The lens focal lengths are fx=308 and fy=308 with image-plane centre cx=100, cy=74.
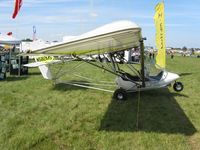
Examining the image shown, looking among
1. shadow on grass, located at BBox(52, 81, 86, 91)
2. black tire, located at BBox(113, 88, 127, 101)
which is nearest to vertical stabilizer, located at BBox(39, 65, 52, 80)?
shadow on grass, located at BBox(52, 81, 86, 91)

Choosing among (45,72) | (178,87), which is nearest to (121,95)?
(178,87)

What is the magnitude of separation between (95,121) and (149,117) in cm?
143

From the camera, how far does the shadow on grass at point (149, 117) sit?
22.6 ft

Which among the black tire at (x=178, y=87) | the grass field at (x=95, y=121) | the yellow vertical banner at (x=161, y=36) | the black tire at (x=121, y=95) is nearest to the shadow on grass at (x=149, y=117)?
the grass field at (x=95, y=121)

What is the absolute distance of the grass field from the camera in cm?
592

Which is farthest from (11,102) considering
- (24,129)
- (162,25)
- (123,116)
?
(162,25)

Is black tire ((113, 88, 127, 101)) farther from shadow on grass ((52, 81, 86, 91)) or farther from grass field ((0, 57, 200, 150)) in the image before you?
shadow on grass ((52, 81, 86, 91))

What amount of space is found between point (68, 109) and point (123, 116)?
167cm

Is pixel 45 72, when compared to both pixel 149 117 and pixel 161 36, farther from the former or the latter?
pixel 149 117

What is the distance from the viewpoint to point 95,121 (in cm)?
742

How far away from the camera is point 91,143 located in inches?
233

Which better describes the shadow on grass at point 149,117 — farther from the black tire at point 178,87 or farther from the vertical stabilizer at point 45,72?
the vertical stabilizer at point 45,72

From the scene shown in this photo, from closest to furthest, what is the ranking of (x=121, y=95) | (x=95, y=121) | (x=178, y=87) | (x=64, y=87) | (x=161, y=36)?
(x=95, y=121) → (x=121, y=95) → (x=178, y=87) → (x=161, y=36) → (x=64, y=87)

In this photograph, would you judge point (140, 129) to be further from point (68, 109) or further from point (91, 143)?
point (68, 109)
